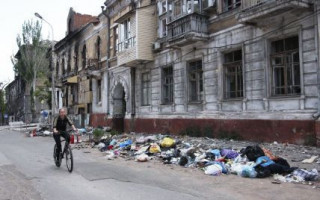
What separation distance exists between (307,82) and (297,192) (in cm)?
607

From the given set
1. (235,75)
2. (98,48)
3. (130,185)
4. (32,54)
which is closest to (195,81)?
(235,75)

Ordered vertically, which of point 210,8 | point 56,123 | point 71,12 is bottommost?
point 56,123

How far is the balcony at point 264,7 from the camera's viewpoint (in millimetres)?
11805

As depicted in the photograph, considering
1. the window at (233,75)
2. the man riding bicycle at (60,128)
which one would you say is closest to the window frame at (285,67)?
the window at (233,75)

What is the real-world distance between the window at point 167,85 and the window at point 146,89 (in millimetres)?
1716

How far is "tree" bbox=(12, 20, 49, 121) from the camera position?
138 feet

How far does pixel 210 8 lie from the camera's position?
54.5 feet

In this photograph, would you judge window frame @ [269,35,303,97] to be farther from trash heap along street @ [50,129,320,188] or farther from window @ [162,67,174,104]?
window @ [162,67,174,104]

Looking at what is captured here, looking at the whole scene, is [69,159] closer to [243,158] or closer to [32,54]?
[243,158]

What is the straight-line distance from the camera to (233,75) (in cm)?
1571

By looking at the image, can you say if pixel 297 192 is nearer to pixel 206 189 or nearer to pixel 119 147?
pixel 206 189

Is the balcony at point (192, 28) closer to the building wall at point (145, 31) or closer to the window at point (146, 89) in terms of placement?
the building wall at point (145, 31)

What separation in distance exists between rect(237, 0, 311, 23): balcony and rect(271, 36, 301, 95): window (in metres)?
1.25

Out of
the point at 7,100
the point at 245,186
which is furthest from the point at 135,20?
the point at 7,100
